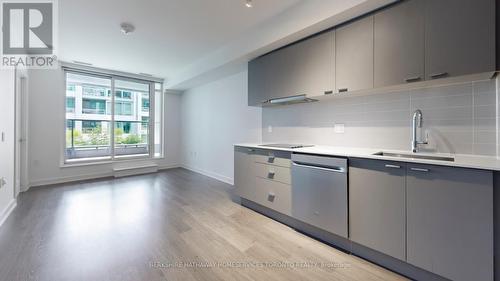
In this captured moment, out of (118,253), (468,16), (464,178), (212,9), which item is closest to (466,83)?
(468,16)

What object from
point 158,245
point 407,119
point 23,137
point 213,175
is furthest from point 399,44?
point 23,137

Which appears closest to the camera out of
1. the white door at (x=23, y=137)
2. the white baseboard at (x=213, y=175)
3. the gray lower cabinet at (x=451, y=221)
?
the gray lower cabinet at (x=451, y=221)

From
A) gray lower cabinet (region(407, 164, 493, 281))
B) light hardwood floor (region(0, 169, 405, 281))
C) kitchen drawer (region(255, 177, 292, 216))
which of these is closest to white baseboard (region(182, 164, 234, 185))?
light hardwood floor (region(0, 169, 405, 281))

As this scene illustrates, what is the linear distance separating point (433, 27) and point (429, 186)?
1.27m

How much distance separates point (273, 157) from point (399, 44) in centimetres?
171

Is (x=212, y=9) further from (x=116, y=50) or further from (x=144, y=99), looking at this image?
(x=144, y=99)

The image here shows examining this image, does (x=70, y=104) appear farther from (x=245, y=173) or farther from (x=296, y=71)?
(x=296, y=71)

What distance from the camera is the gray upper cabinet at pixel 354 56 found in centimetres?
206

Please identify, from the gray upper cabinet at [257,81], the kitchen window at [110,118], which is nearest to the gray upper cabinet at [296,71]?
the gray upper cabinet at [257,81]

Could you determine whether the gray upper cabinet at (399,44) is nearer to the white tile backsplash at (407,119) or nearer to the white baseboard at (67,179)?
the white tile backsplash at (407,119)

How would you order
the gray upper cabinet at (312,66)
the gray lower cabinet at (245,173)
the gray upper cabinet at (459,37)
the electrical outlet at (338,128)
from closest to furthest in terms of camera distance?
the gray upper cabinet at (459,37) → the gray upper cabinet at (312,66) → the electrical outlet at (338,128) → the gray lower cabinet at (245,173)

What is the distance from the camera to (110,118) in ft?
17.3

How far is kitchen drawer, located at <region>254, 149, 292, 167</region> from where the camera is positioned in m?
2.55

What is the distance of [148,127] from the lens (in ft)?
19.7
